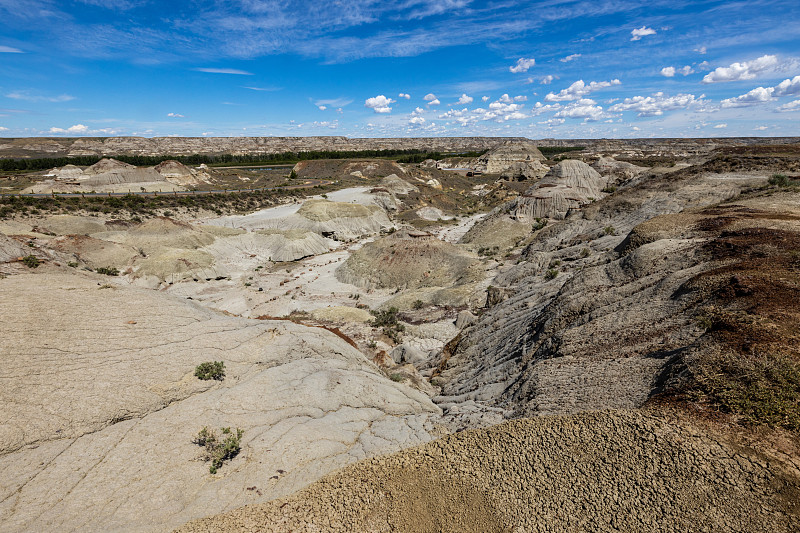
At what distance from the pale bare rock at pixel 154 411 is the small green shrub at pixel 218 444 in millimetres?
176

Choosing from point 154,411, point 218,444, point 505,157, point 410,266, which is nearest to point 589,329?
point 218,444

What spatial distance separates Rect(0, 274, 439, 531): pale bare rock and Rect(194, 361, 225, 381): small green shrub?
0.19 metres

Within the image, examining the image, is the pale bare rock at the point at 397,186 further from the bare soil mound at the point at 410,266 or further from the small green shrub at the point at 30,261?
the small green shrub at the point at 30,261

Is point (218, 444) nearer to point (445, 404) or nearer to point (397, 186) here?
point (445, 404)

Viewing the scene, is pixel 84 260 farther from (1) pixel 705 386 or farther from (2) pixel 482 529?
(1) pixel 705 386

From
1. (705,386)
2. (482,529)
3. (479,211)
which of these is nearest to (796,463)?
(705,386)

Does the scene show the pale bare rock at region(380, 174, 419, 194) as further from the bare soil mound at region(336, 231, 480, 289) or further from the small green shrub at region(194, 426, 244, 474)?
the small green shrub at region(194, 426, 244, 474)

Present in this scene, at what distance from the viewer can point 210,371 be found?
11367 millimetres

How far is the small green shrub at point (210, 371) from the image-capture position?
11203 millimetres

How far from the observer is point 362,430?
32.1 feet

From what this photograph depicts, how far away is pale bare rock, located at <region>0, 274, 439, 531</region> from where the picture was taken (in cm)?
730

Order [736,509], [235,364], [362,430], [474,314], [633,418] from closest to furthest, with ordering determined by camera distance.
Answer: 1. [736,509]
2. [633,418]
3. [362,430]
4. [235,364]
5. [474,314]

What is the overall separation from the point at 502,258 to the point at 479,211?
130 feet

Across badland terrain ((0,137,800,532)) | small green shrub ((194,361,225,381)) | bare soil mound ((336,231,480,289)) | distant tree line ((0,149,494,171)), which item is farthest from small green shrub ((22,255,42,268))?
distant tree line ((0,149,494,171))
